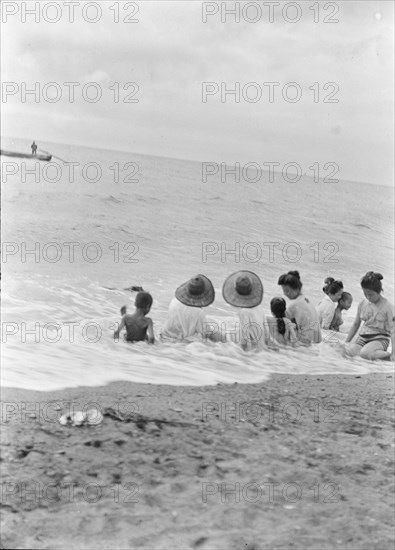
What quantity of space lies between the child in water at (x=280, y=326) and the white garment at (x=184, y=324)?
2.68 ft

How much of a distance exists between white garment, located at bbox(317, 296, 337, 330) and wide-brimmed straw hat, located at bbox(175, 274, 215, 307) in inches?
87.2

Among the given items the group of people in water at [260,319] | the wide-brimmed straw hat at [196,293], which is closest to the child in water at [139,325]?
the group of people in water at [260,319]

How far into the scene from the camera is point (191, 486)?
124 inches

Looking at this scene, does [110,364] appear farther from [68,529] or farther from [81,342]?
→ [68,529]

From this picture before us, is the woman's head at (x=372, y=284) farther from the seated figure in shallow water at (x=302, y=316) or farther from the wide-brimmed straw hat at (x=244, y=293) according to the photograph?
the wide-brimmed straw hat at (x=244, y=293)

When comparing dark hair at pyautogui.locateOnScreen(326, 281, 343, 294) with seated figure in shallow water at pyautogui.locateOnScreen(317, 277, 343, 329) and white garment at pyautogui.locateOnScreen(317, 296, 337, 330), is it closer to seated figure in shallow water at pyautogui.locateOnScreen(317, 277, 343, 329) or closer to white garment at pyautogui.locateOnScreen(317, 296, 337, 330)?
seated figure in shallow water at pyautogui.locateOnScreen(317, 277, 343, 329)

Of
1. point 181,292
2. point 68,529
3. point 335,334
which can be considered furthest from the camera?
point 335,334

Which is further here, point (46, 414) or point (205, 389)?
point (205, 389)

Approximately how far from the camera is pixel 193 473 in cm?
329

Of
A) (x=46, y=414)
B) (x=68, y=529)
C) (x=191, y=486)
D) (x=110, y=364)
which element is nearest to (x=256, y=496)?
(x=191, y=486)

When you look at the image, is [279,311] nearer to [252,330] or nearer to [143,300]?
[252,330]

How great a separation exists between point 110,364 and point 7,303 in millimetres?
3809

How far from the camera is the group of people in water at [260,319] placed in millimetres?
6621

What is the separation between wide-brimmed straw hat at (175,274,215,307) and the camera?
22.2 ft
